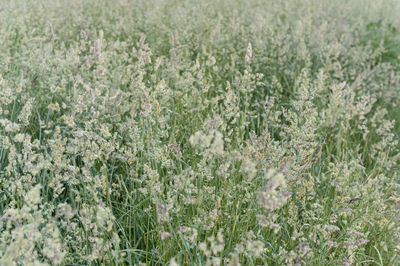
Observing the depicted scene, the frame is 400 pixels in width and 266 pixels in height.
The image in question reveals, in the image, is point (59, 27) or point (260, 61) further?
point (59, 27)

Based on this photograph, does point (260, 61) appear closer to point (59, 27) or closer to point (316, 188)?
point (316, 188)

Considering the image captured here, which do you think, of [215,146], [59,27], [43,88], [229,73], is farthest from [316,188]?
[59,27]

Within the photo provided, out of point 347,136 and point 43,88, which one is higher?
point 43,88

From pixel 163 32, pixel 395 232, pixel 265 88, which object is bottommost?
pixel 395 232

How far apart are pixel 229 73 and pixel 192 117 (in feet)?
3.27

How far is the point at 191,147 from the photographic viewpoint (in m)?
2.66

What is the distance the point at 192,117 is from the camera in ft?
9.62

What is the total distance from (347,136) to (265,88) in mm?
870

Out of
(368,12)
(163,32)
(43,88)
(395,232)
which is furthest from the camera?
(368,12)

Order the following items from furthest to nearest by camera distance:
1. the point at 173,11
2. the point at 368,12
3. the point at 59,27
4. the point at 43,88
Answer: the point at 368,12, the point at 173,11, the point at 59,27, the point at 43,88

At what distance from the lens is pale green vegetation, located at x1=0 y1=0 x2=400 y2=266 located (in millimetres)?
1784

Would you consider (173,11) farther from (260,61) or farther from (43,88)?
(43,88)

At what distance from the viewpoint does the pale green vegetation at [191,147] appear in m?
1.78

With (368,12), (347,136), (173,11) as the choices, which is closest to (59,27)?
(173,11)
